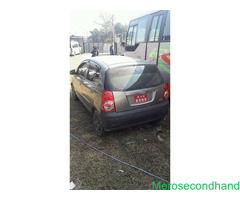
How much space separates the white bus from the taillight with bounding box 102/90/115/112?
9.25ft

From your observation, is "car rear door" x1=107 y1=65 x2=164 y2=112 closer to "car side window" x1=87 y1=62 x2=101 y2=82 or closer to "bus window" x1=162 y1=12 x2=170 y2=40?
"car side window" x1=87 y1=62 x2=101 y2=82

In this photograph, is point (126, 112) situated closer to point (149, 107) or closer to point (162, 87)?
point (149, 107)

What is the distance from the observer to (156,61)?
559cm

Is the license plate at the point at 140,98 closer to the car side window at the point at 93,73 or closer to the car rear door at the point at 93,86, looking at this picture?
the car rear door at the point at 93,86

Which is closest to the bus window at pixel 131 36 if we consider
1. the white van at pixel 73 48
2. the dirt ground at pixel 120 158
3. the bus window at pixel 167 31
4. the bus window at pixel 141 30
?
the bus window at pixel 141 30

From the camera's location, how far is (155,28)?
575cm

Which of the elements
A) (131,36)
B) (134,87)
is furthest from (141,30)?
(134,87)

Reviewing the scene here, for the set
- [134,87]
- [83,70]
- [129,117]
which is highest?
[83,70]

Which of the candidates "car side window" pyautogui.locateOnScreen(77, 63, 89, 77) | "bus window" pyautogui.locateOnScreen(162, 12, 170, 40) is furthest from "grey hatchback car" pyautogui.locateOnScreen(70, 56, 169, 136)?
"bus window" pyautogui.locateOnScreen(162, 12, 170, 40)

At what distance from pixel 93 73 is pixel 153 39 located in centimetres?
319

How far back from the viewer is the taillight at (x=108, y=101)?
9.76ft

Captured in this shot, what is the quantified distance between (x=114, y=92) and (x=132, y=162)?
3.97 feet

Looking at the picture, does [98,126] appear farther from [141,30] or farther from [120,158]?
[141,30]

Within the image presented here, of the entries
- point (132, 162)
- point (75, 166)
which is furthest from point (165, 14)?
point (75, 166)
